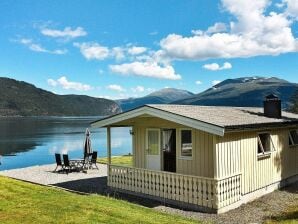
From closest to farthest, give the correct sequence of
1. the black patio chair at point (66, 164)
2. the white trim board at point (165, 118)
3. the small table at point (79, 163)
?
1. the white trim board at point (165, 118)
2. the black patio chair at point (66, 164)
3. the small table at point (79, 163)

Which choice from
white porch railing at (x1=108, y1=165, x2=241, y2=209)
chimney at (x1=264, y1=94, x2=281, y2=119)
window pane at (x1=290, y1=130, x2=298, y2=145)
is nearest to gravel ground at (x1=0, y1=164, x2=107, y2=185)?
white porch railing at (x1=108, y1=165, x2=241, y2=209)

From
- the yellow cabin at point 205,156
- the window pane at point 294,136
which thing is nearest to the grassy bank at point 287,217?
the yellow cabin at point 205,156

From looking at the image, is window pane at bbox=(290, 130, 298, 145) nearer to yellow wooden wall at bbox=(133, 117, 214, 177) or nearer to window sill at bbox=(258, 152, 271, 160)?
window sill at bbox=(258, 152, 271, 160)

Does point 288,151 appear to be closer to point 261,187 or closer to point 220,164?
point 261,187

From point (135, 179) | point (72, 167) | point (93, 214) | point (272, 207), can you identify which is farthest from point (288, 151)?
point (72, 167)

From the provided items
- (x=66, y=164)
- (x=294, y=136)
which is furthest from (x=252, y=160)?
(x=66, y=164)

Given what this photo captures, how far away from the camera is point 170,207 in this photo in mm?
14086

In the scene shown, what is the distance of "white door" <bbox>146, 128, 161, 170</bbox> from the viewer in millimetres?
16453

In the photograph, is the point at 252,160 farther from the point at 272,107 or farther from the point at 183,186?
the point at 272,107

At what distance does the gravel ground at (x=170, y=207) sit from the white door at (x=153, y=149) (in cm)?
167

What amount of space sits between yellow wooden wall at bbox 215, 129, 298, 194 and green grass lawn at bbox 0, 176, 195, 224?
2906mm

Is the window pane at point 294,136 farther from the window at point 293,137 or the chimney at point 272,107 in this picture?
the chimney at point 272,107

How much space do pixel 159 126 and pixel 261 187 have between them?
492 cm

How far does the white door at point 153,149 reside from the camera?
1645 centimetres
